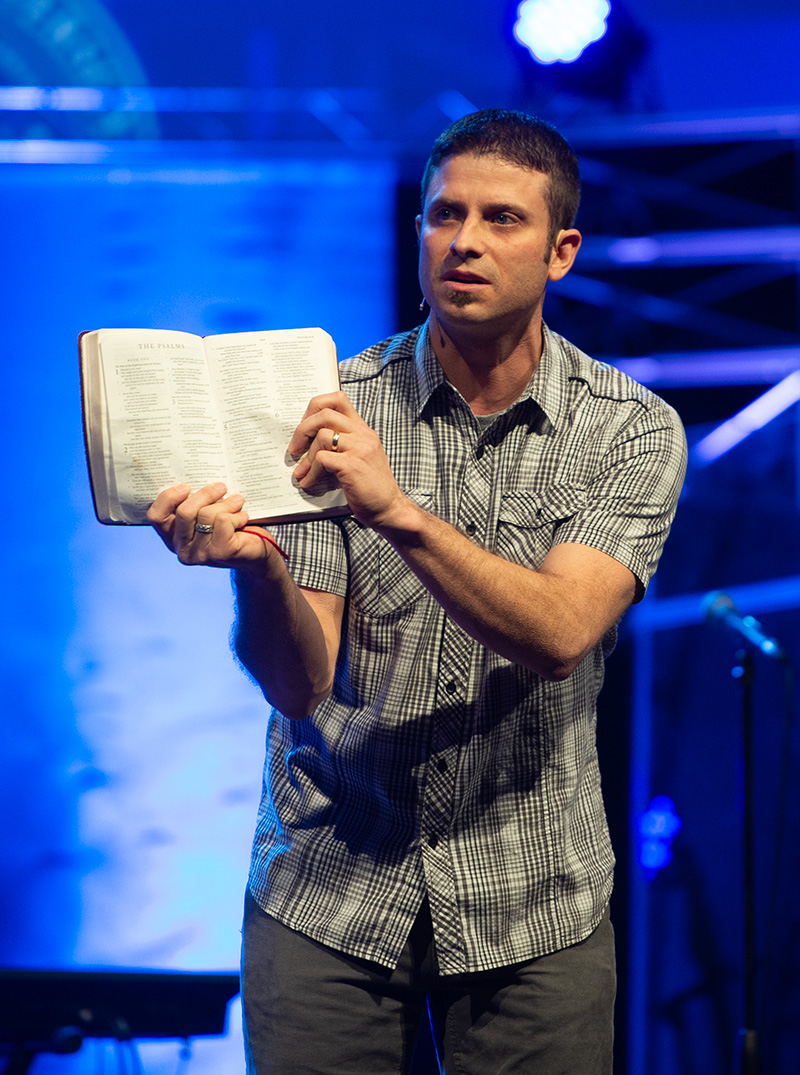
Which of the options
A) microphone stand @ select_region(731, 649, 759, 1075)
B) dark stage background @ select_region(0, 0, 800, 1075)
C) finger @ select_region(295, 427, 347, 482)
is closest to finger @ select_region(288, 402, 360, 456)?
finger @ select_region(295, 427, 347, 482)

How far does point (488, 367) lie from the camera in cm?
162

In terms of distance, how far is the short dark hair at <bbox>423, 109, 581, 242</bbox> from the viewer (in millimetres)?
1579

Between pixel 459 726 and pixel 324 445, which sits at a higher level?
pixel 324 445

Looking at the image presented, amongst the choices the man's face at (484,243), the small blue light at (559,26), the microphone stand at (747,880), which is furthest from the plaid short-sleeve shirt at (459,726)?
the small blue light at (559,26)

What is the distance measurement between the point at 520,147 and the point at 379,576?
714 millimetres

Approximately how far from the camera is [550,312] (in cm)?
282

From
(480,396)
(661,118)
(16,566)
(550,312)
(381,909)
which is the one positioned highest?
(661,118)

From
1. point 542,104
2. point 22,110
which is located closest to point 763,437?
point 542,104

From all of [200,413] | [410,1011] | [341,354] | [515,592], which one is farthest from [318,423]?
[341,354]

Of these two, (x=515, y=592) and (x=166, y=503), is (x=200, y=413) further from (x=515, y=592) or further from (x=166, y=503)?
(x=515, y=592)

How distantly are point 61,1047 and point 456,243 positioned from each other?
96.8 inches

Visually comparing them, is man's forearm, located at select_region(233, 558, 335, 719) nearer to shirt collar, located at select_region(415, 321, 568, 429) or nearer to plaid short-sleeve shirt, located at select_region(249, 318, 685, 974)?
plaid short-sleeve shirt, located at select_region(249, 318, 685, 974)

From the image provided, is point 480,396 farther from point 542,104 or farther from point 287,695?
point 542,104

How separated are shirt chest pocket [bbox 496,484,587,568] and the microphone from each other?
0.87 meters
